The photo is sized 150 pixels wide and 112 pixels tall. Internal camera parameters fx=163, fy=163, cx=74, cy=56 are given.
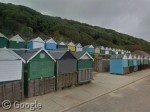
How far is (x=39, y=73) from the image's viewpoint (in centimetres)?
1103

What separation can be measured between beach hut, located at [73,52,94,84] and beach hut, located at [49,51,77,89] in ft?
1.79

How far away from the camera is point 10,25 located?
4859 cm

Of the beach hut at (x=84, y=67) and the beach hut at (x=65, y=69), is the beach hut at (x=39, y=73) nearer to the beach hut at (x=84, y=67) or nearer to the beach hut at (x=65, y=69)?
the beach hut at (x=65, y=69)

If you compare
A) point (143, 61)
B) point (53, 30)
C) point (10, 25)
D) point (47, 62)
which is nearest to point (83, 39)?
point (53, 30)

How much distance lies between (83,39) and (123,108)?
1908 inches

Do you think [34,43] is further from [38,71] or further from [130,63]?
[130,63]

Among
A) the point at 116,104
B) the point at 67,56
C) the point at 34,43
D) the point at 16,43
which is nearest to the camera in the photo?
the point at 116,104

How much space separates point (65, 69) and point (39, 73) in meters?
2.56

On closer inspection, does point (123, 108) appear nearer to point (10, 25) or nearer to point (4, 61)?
point (4, 61)

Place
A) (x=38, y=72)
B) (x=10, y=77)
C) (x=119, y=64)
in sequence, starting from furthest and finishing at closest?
(x=119, y=64) → (x=38, y=72) → (x=10, y=77)

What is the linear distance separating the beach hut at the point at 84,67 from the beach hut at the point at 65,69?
0.54 meters

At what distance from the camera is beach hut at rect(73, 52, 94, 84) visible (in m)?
14.3

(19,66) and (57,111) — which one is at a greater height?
(19,66)
